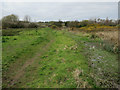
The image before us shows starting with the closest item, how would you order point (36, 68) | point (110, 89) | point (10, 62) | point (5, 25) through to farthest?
point (110, 89), point (36, 68), point (10, 62), point (5, 25)

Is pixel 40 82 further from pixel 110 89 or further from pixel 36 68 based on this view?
pixel 110 89

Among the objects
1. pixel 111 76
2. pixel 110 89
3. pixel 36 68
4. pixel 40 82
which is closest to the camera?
pixel 110 89

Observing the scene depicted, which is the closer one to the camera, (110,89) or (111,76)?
(110,89)

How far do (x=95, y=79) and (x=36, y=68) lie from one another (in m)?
3.58

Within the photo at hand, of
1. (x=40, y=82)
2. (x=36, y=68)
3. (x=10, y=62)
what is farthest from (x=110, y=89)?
(x=10, y=62)

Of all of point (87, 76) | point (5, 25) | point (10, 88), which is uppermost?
point (5, 25)

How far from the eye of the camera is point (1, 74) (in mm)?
5242

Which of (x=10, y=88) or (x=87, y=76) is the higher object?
(x=87, y=76)

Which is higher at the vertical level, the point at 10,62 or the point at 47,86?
the point at 10,62

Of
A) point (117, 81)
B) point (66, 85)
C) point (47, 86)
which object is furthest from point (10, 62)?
point (117, 81)

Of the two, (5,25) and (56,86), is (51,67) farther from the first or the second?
(5,25)

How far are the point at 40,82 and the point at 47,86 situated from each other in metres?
0.51

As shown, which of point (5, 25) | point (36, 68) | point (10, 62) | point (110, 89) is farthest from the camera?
point (5, 25)

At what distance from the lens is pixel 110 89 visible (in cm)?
405
